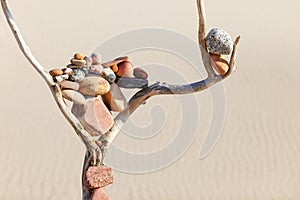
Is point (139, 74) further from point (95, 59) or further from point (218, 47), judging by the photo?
point (218, 47)

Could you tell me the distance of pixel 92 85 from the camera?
10.5 ft

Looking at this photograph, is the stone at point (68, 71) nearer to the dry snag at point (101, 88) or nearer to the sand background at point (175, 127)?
the dry snag at point (101, 88)

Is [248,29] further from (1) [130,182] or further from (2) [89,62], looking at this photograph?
(2) [89,62]

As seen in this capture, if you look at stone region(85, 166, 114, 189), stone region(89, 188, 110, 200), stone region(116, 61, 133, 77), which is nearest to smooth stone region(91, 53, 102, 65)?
stone region(116, 61, 133, 77)

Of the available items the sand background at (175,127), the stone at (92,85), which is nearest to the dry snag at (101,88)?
the stone at (92,85)

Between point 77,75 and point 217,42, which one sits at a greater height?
point 217,42

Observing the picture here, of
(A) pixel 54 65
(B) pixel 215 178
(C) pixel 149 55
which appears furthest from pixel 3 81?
(B) pixel 215 178

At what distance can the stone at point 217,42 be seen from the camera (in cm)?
317

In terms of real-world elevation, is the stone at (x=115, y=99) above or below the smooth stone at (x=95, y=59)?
below

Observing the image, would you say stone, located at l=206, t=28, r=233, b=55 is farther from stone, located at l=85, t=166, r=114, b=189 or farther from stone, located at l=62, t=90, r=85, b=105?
stone, located at l=85, t=166, r=114, b=189

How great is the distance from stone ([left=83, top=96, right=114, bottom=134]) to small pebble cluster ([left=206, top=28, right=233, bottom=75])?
24.7 inches

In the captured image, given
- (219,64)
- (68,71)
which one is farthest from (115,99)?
(219,64)

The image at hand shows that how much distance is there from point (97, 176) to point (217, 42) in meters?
0.92

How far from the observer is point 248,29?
596 inches
